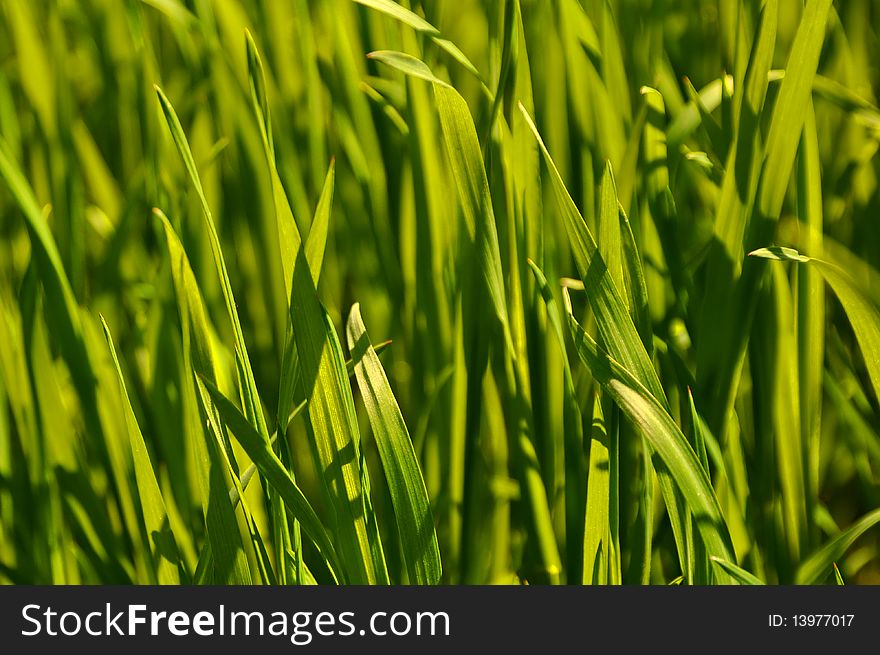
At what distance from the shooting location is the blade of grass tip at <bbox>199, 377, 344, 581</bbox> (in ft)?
1.23

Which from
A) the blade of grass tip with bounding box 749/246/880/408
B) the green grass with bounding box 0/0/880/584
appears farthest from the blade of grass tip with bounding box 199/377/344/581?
the blade of grass tip with bounding box 749/246/880/408

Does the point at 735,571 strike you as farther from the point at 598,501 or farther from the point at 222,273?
the point at 222,273

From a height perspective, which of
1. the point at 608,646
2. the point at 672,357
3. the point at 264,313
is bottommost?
the point at 608,646

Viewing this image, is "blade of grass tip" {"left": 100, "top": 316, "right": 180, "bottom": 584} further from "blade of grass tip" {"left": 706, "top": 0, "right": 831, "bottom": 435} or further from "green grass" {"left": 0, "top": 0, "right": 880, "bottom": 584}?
"blade of grass tip" {"left": 706, "top": 0, "right": 831, "bottom": 435}

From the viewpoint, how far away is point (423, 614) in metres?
0.42

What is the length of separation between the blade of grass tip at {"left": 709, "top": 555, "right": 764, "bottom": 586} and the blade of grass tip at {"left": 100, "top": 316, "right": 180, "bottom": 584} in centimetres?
28

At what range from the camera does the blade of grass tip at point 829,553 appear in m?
0.40

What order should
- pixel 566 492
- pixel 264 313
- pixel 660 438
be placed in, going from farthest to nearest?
pixel 264 313 < pixel 566 492 < pixel 660 438

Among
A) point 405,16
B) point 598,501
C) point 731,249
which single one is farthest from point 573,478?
point 405,16

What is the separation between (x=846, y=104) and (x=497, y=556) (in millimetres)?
382

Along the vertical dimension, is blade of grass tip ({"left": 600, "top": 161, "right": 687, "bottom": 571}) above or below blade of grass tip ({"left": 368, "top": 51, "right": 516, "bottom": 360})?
below

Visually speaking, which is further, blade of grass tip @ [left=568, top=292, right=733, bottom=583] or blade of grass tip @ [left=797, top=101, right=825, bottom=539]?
blade of grass tip @ [left=797, top=101, right=825, bottom=539]

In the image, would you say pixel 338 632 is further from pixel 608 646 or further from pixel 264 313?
pixel 264 313

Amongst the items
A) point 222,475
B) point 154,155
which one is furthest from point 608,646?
point 154,155
